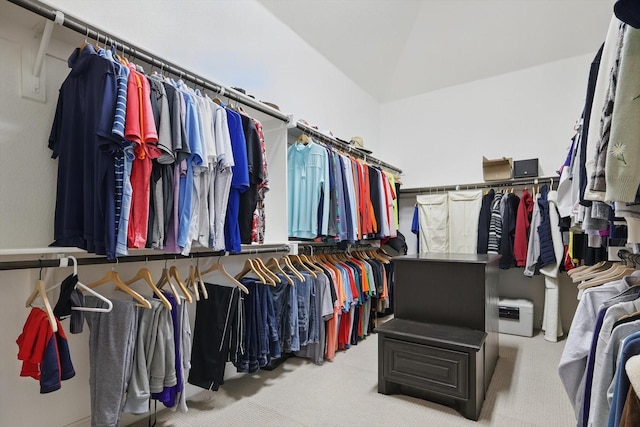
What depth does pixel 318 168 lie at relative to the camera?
9.39 ft

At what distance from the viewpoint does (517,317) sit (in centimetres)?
383

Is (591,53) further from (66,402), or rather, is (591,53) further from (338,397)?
(66,402)

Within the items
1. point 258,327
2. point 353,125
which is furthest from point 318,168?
point 353,125

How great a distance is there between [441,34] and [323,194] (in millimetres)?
3056

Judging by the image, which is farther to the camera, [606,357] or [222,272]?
[222,272]

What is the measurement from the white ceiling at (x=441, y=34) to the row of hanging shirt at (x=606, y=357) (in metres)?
3.37

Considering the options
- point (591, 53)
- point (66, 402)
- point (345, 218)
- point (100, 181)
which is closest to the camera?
point (100, 181)

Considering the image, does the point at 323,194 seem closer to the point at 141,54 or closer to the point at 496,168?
the point at 141,54

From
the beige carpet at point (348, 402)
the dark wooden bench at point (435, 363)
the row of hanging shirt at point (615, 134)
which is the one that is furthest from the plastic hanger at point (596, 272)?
the row of hanging shirt at point (615, 134)

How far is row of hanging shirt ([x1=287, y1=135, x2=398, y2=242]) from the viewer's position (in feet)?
9.38

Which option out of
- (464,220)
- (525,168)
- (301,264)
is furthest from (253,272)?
(525,168)

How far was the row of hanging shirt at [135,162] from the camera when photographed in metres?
1.43

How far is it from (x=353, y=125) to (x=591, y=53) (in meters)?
2.88

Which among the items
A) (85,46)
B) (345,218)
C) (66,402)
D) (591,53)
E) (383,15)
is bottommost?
(66,402)
